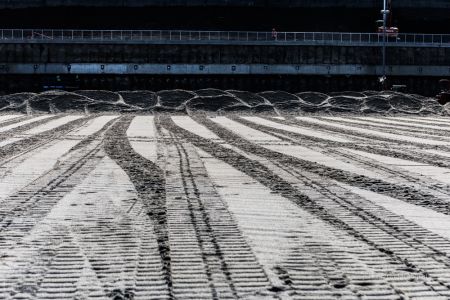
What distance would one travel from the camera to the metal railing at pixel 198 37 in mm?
46969

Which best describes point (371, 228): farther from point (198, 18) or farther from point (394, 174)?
point (198, 18)

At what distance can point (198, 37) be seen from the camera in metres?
48.4

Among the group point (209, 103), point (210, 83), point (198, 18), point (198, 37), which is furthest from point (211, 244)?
point (198, 18)

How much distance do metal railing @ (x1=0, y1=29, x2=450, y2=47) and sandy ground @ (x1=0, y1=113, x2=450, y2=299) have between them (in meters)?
37.9

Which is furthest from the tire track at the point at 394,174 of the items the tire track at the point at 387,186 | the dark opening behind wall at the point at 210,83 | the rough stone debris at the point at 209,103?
the dark opening behind wall at the point at 210,83

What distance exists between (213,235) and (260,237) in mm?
336

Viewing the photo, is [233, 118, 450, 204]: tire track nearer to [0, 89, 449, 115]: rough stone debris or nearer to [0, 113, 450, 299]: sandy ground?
[0, 113, 450, 299]: sandy ground

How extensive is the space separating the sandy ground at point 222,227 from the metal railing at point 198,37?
124 ft

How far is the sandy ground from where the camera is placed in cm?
354

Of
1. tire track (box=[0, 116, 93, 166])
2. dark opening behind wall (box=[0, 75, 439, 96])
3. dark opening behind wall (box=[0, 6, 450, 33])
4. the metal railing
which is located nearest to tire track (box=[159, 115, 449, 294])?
tire track (box=[0, 116, 93, 166])

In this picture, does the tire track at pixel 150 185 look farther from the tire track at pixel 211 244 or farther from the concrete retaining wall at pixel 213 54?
the concrete retaining wall at pixel 213 54

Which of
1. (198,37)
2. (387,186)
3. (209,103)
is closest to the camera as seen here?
(387,186)

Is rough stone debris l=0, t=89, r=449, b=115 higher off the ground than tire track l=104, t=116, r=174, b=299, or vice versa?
rough stone debris l=0, t=89, r=449, b=115

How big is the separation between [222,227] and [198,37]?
44492 millimetres
